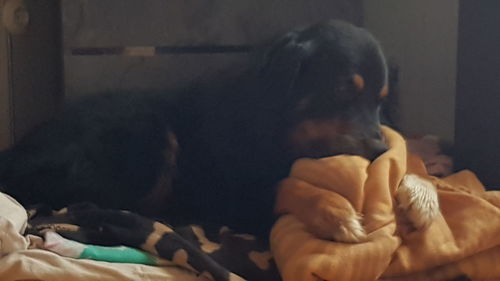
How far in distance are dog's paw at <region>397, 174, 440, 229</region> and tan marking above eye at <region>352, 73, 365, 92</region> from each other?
0.96 ft

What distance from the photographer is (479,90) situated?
5.83 feet

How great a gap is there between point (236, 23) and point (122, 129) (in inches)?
21.0

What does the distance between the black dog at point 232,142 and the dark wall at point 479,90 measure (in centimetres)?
27

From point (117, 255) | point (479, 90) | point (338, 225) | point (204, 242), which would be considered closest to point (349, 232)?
point (338, 225)

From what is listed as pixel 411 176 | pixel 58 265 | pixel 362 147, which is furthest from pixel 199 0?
pixel 58 265

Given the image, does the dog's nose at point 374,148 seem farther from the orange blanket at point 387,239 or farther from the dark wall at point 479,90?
the dark wall at point 479,90

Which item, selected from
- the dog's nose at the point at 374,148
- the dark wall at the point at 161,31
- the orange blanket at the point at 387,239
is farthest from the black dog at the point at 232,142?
the dark wall at the point at 161,31

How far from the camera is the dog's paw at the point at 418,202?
1.33 metres

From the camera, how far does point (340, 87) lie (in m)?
1.62

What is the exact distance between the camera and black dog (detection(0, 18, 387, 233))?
5.22ft

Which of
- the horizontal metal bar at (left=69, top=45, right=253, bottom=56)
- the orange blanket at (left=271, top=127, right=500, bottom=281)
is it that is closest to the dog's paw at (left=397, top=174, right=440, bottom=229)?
the orange blanket at (left=271, top=127, right=500, bottom=281)

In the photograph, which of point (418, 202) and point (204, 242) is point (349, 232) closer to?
point (418, 202)

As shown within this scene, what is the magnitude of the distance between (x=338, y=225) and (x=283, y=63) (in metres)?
0.47

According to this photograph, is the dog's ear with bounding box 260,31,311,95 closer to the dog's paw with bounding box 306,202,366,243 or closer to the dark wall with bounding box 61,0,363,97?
the dark wall with bounding box 61,0,363,97
